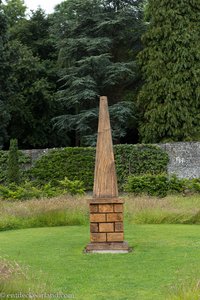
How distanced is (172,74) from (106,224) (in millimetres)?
17073

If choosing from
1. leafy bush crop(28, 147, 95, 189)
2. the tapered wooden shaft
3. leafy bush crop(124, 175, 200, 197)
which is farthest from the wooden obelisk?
leafy bush crop(28, 147, 95, 189)

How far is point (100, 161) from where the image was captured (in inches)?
316

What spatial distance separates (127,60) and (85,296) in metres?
23.7

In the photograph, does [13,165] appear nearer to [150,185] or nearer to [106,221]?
[150,185]

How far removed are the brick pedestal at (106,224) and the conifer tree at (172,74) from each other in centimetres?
1553

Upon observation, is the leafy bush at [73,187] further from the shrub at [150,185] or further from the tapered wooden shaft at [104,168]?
the tapered wooden shaft at [104,168]

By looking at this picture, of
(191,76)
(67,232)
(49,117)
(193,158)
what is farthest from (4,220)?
(49,117)

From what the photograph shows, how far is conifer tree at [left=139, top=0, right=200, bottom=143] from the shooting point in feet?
76.0

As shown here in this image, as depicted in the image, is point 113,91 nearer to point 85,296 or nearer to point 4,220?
point 4,220

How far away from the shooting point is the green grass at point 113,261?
5441 mm

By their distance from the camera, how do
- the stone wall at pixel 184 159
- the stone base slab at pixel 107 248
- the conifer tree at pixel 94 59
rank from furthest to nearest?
the conifer tree at pixel 94 59 → the stone wall at pixel 184 159 → the stone base slab at pixel 107 248

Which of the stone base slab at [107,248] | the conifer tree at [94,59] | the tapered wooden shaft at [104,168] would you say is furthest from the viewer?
the conifer tree at [94,59]

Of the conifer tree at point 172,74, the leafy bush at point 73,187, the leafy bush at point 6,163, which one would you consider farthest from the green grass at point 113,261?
the conifer tree at point 172,74

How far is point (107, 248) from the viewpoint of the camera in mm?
7781
